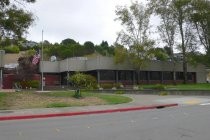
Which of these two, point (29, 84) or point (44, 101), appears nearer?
point (44, 101)

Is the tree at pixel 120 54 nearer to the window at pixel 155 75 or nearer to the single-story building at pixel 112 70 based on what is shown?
the single-story building at pixel 112 70

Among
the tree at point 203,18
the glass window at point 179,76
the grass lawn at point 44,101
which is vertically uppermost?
the tree at point 203,18

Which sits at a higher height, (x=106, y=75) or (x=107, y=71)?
(x=107, y=71)

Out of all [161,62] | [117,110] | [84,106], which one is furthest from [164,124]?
[161,62]

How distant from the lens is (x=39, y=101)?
2666 cm

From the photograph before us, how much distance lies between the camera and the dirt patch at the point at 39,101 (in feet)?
82.8

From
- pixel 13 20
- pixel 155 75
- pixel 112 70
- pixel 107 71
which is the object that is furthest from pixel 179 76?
pixel 13 20

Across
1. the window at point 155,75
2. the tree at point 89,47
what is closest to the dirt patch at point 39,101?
the window at point 155,75

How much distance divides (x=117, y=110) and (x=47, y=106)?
13.6 feet

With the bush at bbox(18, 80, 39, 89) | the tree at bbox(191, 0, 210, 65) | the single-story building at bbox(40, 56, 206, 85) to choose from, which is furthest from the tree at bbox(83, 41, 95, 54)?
the tree at bbox(191, 0, 210, 65)

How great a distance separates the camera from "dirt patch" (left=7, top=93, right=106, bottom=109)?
2524 centimetres

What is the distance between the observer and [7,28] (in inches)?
1150

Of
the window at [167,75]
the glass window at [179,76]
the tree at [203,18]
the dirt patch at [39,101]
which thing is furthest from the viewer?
the glass window at [179,76]

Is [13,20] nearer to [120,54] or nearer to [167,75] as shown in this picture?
[120,54]
